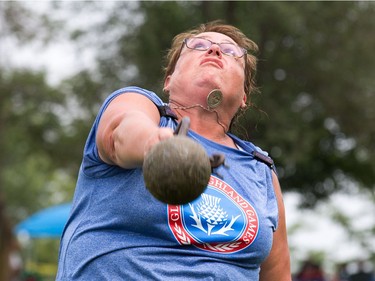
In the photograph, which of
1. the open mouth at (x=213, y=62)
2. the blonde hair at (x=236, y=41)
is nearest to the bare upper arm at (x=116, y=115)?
→ the open mouth at (x=213, y=62)

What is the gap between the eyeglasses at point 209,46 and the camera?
3.41m

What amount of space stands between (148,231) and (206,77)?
644mm

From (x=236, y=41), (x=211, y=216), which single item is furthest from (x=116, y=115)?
(x=236, y=41)

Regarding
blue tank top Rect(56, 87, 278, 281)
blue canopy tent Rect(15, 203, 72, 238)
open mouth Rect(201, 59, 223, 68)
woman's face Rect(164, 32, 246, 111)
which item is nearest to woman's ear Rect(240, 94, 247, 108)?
woman's face Rect(164, 32, 246, 111)

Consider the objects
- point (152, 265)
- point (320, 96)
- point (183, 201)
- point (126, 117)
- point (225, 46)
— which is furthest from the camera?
point (320, 96)

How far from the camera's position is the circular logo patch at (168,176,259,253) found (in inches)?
118

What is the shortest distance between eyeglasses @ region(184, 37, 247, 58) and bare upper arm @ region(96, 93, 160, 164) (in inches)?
20.7

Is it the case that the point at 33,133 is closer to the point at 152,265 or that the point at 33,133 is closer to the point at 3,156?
the point at 3,156

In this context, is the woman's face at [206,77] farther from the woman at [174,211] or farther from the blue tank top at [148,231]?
the blue tank top at [148,231]

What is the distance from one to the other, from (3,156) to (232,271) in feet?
89.9

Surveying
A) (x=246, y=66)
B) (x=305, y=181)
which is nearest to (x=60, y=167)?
(x=305, y=181)

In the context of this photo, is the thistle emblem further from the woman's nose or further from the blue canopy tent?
the blue canopy tent

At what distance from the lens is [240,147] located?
11.4ft

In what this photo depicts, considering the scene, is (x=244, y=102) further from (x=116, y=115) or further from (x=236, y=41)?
(x=116, y=115)
